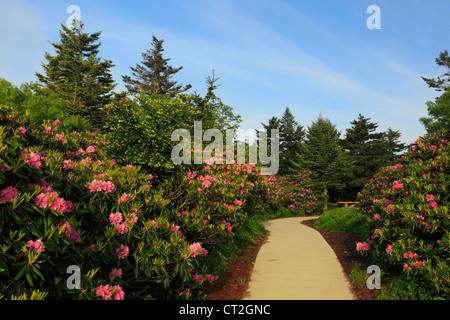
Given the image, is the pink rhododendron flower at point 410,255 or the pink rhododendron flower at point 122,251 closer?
the pink rhododendron flower at point 122,251

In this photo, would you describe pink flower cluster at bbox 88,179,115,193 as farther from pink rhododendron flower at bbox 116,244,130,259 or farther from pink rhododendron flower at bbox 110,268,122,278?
pink rhododendron flower at bbox 110,268,122,278

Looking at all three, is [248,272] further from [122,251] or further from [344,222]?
[344,222]

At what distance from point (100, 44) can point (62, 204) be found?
36279 mm

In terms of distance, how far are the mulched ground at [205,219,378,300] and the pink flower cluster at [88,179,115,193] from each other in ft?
9.31

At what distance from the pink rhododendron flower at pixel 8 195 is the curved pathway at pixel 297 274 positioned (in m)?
3.83

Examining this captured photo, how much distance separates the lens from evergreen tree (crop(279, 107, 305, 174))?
44706 mm

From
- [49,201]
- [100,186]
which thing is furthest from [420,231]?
[49,201]

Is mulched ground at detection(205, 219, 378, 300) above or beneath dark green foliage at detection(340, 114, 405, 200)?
beneath

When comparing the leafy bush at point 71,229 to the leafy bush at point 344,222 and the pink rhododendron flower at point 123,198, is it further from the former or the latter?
the leafy bush at point 344,222

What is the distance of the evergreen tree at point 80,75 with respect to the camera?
29.4 meters

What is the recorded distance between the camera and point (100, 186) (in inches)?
121

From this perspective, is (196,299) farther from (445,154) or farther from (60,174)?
(445,154)

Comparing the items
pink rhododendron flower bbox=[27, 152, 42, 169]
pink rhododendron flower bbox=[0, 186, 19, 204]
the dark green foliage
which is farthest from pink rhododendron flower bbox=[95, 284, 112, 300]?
the dark green foliage

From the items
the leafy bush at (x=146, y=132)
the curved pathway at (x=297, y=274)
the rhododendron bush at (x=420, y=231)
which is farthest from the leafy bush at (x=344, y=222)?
the leafy bush at (x=146, y=132)
